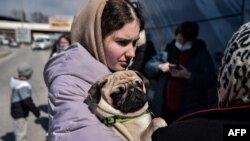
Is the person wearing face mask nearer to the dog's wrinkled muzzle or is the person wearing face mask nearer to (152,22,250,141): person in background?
the dog's wrinkled muzzle

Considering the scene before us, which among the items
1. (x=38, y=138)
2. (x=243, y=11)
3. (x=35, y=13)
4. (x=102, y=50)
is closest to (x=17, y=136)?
(x=38, y=138)

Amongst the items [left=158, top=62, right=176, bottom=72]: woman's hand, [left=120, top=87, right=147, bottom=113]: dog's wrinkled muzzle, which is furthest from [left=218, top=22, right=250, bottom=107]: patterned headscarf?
[left=158, top=62, right=176, bottom=72]: woman's hand

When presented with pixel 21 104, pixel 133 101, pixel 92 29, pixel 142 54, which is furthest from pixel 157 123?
pixel 21 104

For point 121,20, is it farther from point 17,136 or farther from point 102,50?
point 17,136

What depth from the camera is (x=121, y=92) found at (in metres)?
2.11

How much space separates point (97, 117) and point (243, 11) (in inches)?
126

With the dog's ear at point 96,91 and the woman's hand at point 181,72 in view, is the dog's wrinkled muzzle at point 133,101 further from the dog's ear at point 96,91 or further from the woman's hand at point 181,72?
the woman's hand at point 181,72

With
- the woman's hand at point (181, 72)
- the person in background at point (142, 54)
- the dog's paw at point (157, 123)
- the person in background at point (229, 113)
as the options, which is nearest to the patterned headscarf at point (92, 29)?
the dog's paw at point (157, 123)

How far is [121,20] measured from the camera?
7.18 feet

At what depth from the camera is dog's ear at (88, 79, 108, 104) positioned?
190 cm

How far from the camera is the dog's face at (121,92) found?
1945 mm

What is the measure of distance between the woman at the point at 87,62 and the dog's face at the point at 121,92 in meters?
0.05

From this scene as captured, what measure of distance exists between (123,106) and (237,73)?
81 cm

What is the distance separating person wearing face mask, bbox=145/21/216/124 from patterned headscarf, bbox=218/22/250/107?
289 cm
